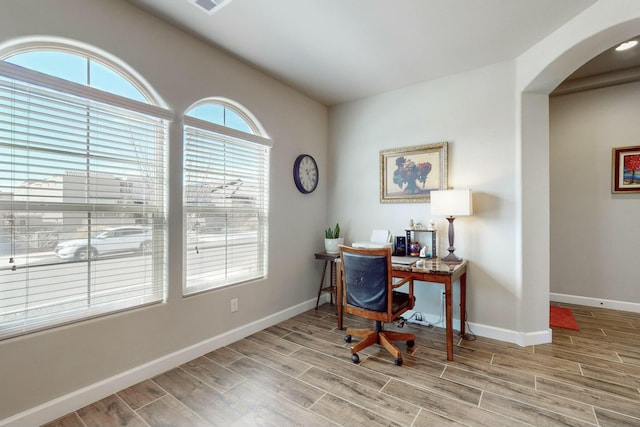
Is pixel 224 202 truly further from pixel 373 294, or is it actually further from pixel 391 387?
pixel 391 387

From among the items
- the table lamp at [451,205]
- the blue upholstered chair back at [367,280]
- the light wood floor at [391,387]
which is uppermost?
the table lamp at [451,205]

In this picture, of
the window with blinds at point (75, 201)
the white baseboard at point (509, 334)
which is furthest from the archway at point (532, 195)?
the window with blinds at point (75, 201)

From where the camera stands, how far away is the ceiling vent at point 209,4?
6.57 ft

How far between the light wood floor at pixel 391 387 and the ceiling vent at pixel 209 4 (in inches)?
106

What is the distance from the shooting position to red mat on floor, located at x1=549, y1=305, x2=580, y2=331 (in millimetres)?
3037

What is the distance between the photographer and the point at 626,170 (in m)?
3.39

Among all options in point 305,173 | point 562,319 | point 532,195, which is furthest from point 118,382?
point 562,319

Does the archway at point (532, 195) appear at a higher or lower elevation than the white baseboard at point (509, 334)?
higher

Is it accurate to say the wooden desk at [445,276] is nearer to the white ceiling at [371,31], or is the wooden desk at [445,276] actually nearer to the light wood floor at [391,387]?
the light wood floor at [391,387]

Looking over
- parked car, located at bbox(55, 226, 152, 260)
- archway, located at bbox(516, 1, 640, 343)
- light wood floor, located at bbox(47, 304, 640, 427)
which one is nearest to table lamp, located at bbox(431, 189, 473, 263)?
archway, located at bbox(516, 1, 640, 343)

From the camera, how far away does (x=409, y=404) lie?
186 centimetres

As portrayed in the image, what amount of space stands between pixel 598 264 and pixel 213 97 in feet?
15.7

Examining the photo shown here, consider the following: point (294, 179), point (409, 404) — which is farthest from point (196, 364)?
point (294, 179)

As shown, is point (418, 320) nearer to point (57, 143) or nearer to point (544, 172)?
point (544, 172)
